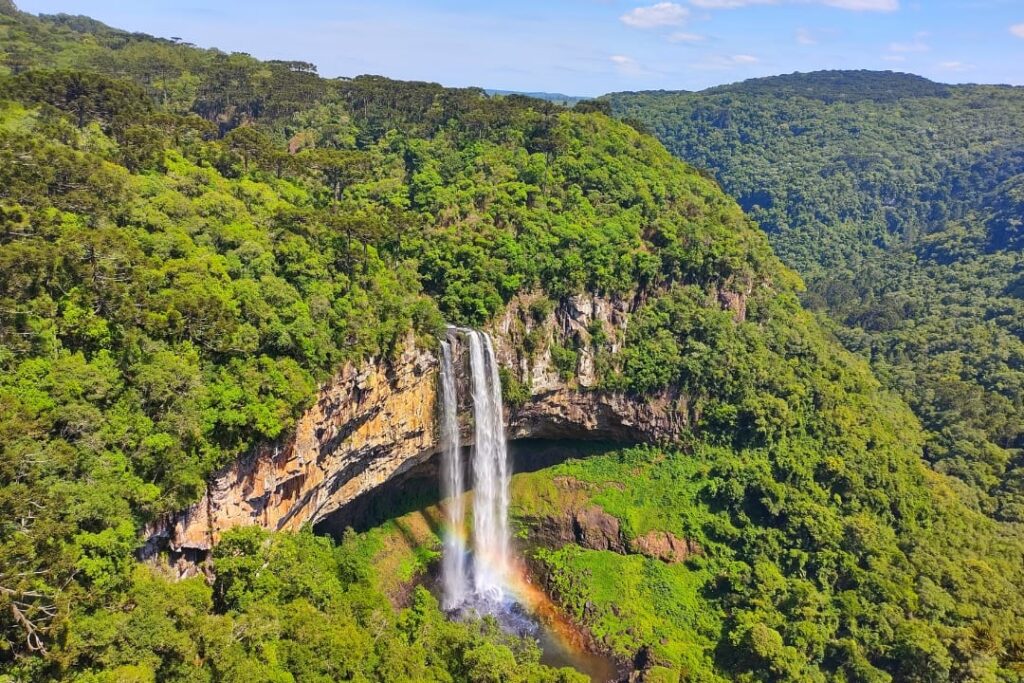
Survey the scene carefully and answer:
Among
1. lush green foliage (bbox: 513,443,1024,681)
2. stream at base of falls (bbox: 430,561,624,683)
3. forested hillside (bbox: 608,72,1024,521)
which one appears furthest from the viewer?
forested hillside (bbox: 608,72,1024,521)

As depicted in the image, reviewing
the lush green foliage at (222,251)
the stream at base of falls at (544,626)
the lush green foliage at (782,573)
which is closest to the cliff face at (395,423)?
the lush green foliage at (222,251)

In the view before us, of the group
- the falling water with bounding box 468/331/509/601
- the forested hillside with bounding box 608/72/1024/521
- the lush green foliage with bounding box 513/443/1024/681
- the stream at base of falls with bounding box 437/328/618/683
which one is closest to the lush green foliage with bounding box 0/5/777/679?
the stream at base of falls with bounding box 437/328/618/683

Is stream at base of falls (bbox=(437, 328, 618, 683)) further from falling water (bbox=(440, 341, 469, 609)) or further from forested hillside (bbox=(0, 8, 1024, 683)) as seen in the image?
forested hillside (bbox=(0, 8, 1024, 683))

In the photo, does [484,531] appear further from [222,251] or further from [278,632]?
[222,251]

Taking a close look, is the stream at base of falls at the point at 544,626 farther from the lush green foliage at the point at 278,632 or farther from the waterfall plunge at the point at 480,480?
the lush green foliage at the point at 278,632

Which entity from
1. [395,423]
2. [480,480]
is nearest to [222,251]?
[395,423]

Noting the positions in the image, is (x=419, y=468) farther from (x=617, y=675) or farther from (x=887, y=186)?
(x=887, y=186)
